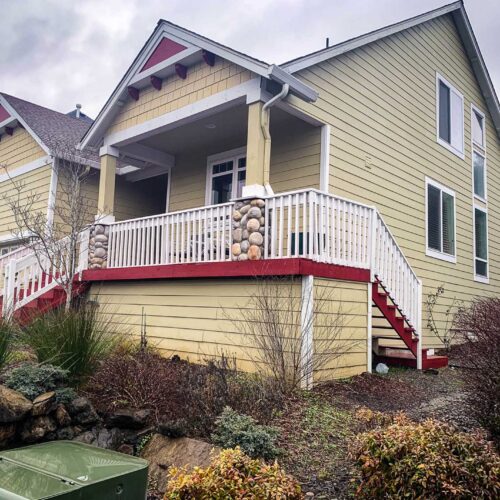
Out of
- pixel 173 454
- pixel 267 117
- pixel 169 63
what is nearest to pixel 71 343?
pixel 173 454

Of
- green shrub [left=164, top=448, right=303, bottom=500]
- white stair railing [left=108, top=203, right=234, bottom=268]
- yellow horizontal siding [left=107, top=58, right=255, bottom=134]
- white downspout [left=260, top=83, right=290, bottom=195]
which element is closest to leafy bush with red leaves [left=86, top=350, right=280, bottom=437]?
green shrub [left=164, top=448, right=303, bottom=500]

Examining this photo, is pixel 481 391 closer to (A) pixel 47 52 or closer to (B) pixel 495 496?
(B) pixel 495 496

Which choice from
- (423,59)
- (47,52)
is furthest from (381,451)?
(47,52)

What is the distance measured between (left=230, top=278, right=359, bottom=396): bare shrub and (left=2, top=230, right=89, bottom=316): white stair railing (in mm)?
4250

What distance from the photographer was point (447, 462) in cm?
299

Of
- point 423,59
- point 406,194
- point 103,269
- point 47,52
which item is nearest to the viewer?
point 103,269

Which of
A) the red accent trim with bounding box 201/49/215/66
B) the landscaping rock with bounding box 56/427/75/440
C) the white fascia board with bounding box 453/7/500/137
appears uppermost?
the white fascia board with bounding box 453/7/500/137

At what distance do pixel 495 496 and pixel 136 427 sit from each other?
3.26 m

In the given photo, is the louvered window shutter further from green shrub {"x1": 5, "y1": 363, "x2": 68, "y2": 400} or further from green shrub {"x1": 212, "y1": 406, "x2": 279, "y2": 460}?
green shrub {"x1": 5, "y1": 363, "x2": 68, "y2": 400}

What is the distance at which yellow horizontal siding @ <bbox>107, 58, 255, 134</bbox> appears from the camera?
8633mm

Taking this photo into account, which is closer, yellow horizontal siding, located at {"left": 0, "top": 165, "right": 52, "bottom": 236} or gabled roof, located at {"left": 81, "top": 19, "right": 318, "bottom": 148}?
gabled roof, located at {"left": 81, "top": 19, "right": 318, "bottom": 148}

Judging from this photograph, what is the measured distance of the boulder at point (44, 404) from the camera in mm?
4734

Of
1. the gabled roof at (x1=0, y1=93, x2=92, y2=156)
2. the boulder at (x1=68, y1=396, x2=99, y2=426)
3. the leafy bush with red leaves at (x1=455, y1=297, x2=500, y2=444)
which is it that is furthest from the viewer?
the gabled roof at (x1=0, y1=93, x2=92, y2=156)

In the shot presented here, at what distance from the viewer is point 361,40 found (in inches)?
406
